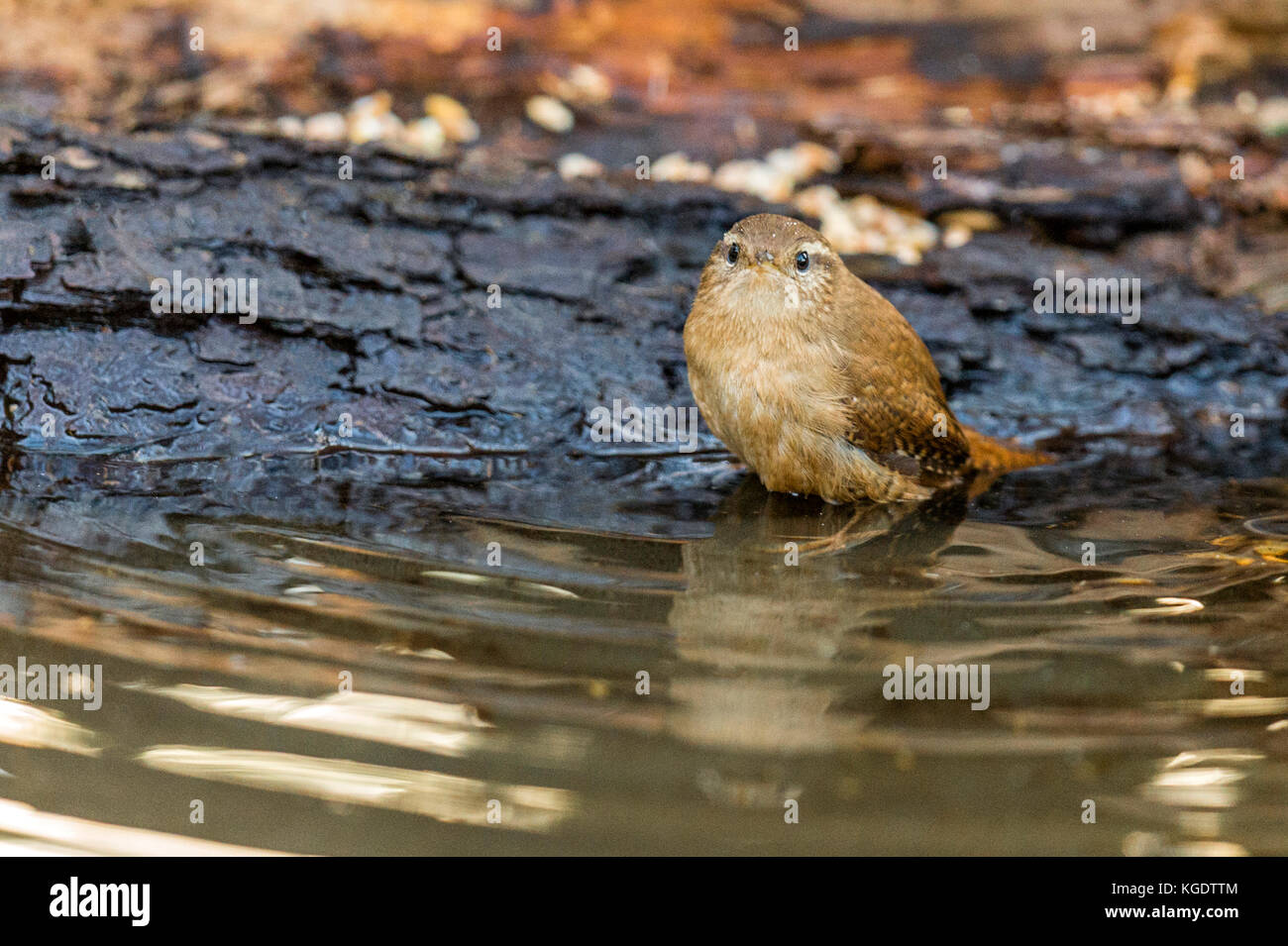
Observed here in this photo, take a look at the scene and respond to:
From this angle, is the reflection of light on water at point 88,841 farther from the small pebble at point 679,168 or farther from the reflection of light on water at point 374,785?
the small pebble at point 679,168

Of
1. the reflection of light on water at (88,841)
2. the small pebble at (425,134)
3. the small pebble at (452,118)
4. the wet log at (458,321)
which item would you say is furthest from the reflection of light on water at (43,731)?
the small pebble at (452,118)

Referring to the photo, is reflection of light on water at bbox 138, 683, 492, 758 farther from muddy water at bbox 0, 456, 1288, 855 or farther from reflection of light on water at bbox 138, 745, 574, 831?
reflection of light on water at bbox 138, 745, 574, 831

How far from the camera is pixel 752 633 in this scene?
377 centimetres

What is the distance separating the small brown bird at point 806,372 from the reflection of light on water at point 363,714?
6.66ft

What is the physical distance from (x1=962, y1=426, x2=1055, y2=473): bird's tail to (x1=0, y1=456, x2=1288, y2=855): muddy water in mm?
395

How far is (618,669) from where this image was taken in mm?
3432

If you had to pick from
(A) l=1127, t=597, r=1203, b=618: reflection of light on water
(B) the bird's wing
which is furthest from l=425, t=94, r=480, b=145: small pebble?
(A) l=1127, t=597, r=1203, b=618: reflection of light on water

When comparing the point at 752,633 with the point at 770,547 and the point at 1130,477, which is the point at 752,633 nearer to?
the point at 770,547

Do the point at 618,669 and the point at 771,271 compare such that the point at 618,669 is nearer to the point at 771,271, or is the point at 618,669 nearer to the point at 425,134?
the point at 771,271

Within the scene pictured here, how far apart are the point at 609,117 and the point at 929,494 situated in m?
3.02

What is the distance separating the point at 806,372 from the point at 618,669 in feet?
5.67

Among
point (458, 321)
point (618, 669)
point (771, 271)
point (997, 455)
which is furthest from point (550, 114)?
point (618, 669)

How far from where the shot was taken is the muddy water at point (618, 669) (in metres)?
2.75

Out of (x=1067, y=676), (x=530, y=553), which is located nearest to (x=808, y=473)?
(x=530, y=553)
